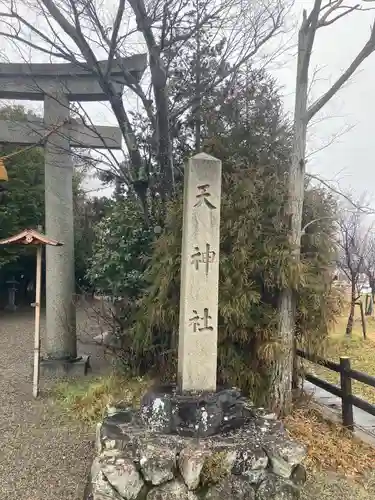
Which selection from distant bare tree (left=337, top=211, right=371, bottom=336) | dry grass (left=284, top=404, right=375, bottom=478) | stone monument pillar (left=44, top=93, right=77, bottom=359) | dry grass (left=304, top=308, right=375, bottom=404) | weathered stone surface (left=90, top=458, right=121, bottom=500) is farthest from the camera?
distant bare tree (left=337, top=211, right=371, bottom=336)

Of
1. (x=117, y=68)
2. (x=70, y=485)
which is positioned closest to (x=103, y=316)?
(x=70, y=485)

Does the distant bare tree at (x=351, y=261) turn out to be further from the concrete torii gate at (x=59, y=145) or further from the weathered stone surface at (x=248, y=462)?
the weathered stone surface at (x=248, y=462)

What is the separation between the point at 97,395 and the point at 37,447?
4.28 feet

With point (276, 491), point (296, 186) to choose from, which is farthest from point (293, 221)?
point (276, 491)

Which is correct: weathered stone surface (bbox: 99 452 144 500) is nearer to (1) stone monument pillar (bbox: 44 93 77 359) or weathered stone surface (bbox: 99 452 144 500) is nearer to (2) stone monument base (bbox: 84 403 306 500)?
(2) stone monument base (bbox: 84 403 306 500)

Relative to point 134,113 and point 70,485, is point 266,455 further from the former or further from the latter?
point 134,113

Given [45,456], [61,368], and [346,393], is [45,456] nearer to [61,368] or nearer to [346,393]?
[61,368]

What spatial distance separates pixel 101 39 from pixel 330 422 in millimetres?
6466

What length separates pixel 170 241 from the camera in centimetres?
581

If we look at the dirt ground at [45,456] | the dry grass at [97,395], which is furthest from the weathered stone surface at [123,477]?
the dry grass at [97,395]

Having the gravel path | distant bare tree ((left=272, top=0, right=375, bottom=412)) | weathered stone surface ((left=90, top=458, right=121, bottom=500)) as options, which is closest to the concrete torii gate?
the gravel path

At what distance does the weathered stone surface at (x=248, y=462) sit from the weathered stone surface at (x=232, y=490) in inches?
2.4

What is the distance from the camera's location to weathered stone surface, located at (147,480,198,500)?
331cm

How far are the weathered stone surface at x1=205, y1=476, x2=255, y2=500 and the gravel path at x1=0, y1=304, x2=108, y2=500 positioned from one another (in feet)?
4.04
